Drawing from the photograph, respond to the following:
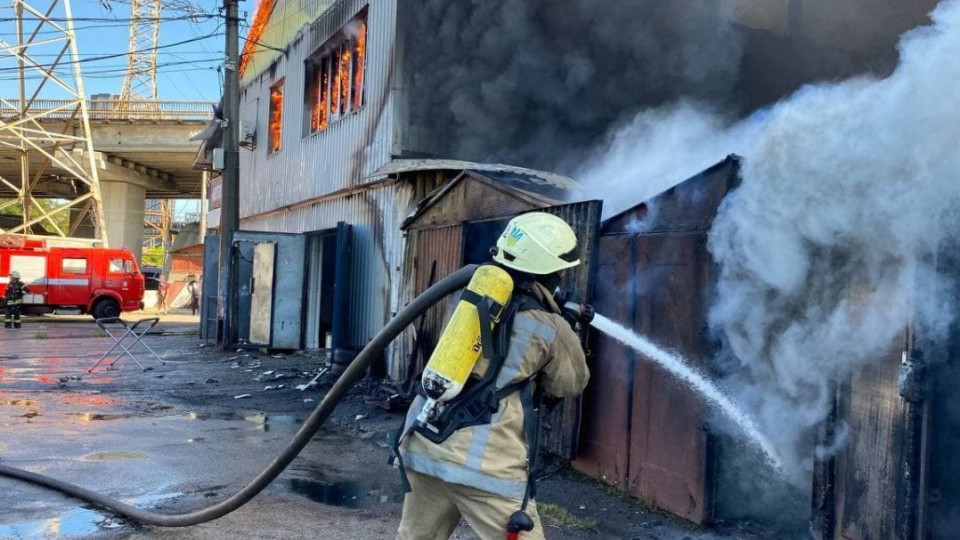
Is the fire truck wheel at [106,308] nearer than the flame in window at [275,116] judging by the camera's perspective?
No

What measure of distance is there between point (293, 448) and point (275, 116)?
46.4ft

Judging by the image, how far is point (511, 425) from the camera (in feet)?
8.62

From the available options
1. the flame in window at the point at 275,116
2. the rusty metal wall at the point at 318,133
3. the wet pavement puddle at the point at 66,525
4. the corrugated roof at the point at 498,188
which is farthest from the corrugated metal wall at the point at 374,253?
the wet pavement puddle at the point at 66,525

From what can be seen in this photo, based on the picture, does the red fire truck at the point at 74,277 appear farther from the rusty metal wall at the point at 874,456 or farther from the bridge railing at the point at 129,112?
the rusty metal wall at the point at 874,456

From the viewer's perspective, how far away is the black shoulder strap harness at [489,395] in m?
2.58

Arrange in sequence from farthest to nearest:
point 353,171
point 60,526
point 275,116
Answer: point 275,116 < point 353,171 < point 60,526

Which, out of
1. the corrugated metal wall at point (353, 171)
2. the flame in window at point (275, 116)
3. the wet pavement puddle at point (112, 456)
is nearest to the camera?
the wet pavement puddle at point (112, 456)

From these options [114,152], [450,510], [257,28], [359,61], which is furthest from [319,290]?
[114,152]

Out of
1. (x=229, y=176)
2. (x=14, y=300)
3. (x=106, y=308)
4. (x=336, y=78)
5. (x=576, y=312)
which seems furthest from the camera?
(x=106, y=308)

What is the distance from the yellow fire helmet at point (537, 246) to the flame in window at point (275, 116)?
47.0ft

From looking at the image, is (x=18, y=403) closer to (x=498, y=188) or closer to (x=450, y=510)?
(x=498, y=188)

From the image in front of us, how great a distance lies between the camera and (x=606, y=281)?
5328mm

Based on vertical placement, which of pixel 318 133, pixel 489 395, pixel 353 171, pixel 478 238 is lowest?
pixel 489 395

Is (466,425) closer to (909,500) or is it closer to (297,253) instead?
(909,500)
